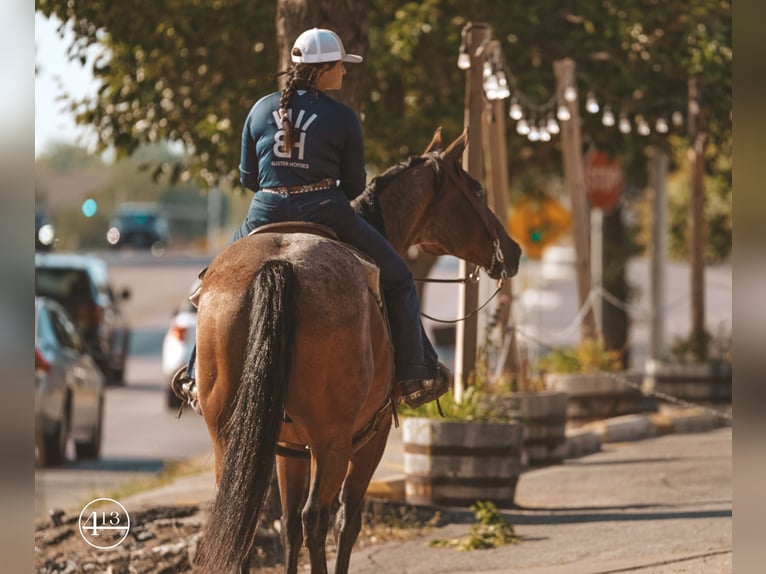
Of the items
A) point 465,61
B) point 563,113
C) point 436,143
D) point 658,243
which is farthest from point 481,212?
point 658,243

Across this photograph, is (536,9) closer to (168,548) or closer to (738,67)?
(168,548)

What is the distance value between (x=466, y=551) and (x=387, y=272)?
321 cm

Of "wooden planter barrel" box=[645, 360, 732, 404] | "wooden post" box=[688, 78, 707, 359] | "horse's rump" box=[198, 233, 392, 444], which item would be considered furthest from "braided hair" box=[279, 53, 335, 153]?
"wooden planter barrel" box=[645, 360, 732, 404]

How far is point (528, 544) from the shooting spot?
38.3ft

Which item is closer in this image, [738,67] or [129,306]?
[738,67]

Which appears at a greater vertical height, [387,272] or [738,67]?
[738,67]

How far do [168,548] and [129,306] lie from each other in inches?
1954

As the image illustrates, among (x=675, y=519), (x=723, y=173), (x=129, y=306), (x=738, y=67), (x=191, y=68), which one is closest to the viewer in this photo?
(x=738, y=67)

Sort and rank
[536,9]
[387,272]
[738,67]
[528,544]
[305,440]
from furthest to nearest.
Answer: [536,9] → [528,544] → [387,272] → [305,440] → [738,67]

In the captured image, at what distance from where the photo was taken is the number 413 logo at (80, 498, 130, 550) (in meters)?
11.2

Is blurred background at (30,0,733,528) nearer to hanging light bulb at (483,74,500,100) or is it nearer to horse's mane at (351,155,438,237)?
hanging light bulb at (483,74,500,100)

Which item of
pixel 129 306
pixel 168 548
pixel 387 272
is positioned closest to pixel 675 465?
pixel 168 548

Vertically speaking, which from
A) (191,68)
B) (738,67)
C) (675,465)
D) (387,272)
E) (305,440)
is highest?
(191,68)

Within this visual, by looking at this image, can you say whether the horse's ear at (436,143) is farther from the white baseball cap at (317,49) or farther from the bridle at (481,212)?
the white baseball cap at (317,49)
